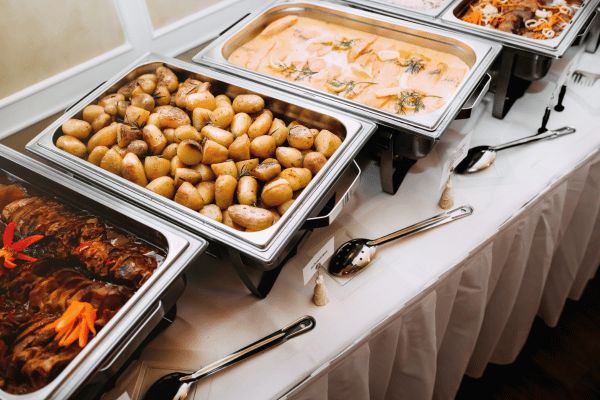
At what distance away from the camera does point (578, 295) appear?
6.57 feet

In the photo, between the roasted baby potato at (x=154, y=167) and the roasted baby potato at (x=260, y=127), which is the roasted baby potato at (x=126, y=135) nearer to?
the roasted baby potato at (x=154, y=167)

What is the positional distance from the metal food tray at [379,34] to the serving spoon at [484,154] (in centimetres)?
24

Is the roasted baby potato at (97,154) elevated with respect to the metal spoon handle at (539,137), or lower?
elevated

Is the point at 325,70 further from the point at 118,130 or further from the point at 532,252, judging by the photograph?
the point at 532,252

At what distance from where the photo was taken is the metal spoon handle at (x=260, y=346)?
3.56ft

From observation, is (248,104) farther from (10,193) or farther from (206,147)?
(10,193)

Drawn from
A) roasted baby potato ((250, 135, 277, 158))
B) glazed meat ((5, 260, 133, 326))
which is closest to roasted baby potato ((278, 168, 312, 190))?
roasted baby potato ((250, 135, 277, 158))

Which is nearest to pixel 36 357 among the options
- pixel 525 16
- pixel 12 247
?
pixel 12 247

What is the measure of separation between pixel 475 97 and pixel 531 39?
12.7 inches

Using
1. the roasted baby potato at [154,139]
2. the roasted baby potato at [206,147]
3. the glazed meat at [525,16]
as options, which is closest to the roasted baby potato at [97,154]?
the roasted baby potato at [206,147]

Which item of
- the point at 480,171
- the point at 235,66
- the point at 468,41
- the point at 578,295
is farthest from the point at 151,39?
the point at 578,295

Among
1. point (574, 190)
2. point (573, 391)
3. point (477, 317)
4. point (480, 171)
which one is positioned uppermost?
point (480, 171)

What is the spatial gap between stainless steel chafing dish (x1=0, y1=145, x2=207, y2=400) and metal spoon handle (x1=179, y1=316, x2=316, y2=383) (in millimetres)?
164

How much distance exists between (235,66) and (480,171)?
828 millimetres
